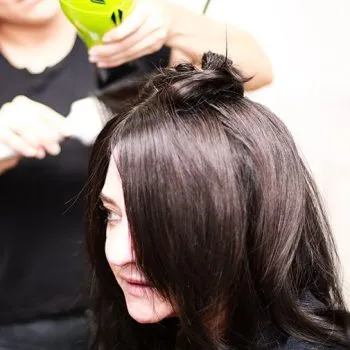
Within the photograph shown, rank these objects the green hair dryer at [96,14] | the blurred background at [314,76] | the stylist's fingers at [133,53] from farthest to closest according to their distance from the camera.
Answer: the blurred background at [314,76]
the stylist's fingers at [133,53]
the green hair dryer at [96,14]

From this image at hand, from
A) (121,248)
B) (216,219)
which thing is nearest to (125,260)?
(121,248)

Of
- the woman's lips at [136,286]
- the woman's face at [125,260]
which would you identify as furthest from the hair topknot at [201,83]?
the woman's lips at [136,286]

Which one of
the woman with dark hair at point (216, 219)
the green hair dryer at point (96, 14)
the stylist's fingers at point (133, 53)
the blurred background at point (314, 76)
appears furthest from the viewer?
the blurred background at point (314, 76)

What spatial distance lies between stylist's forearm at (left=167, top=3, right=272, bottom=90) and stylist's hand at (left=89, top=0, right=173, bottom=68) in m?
0.04

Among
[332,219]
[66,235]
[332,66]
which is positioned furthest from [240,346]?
[332,66]

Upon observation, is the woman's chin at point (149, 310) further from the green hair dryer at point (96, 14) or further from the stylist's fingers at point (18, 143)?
the green hair dryer at point (96, 14)

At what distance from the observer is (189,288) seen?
0.59 m

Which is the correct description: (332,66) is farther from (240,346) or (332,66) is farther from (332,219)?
(240,346)

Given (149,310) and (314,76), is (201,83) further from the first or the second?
(314,76)

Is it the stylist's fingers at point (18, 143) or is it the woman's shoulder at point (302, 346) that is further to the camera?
the stylist's fingers at point (18, 143)

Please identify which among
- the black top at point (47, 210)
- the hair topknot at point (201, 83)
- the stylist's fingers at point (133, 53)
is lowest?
the black top at point (47, 210)

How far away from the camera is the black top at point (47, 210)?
835 millimetres

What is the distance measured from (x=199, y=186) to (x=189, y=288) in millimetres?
126

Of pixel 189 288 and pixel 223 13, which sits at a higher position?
pixel 223 13
